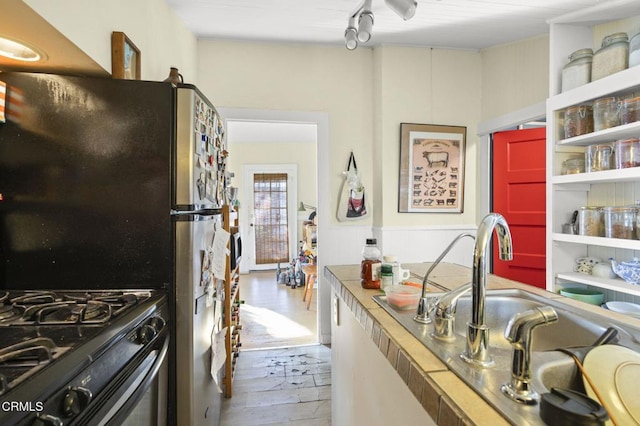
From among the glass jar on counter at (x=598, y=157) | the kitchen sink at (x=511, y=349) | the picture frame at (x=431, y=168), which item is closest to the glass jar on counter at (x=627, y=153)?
the glass jar on counter at (x=598, y=157)

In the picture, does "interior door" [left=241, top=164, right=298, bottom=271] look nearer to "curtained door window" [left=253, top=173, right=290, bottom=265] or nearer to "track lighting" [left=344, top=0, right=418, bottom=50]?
"curtained door window" [left=253, top=173, right=290, bottom=265]

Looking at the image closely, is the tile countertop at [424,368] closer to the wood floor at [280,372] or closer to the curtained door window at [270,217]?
the wood floor at [280,372]

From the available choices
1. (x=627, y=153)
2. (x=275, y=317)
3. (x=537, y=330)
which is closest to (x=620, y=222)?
(x=627, y=153)

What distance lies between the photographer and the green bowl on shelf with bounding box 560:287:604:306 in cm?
191

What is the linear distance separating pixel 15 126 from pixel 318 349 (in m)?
2.47

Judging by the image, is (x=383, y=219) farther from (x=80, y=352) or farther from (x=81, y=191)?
(x=80, y=352)

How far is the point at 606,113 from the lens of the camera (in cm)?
172

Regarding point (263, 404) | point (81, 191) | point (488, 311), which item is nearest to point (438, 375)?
point (488, 311)

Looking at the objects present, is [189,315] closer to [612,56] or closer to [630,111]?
[630,111]

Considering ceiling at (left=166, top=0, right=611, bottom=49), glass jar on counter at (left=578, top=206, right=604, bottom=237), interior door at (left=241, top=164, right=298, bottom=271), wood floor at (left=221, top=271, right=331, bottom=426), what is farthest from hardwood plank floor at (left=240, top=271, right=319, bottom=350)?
ceiling at (left=166, top=0, right=611, bottom=49)

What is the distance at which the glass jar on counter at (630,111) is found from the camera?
1589mm

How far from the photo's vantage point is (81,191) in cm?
119

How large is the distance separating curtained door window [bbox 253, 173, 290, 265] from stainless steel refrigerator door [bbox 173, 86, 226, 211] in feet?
15.1

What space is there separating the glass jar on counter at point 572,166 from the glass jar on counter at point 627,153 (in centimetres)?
25
